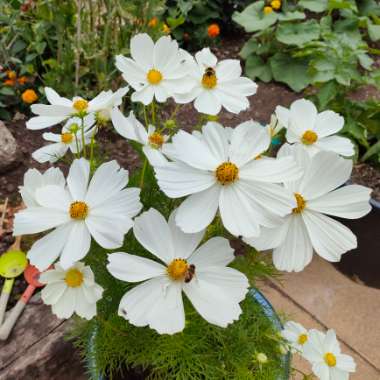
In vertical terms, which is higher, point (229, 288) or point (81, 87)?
point (229, 288)

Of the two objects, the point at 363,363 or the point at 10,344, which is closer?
the point at 10,344

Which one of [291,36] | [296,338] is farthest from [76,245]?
[291,36]

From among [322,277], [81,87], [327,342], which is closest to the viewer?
[327,342]

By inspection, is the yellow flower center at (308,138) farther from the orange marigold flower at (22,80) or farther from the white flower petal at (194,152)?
the orange marigold flower at (22,80)

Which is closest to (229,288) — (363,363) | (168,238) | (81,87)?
(168,238)

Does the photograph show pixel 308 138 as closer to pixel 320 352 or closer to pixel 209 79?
pixel 209 79

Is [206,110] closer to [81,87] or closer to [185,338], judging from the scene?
[185,338]

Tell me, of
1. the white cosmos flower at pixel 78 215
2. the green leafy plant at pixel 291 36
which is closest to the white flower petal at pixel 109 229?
the white cosmos flower at pixel 78 215
